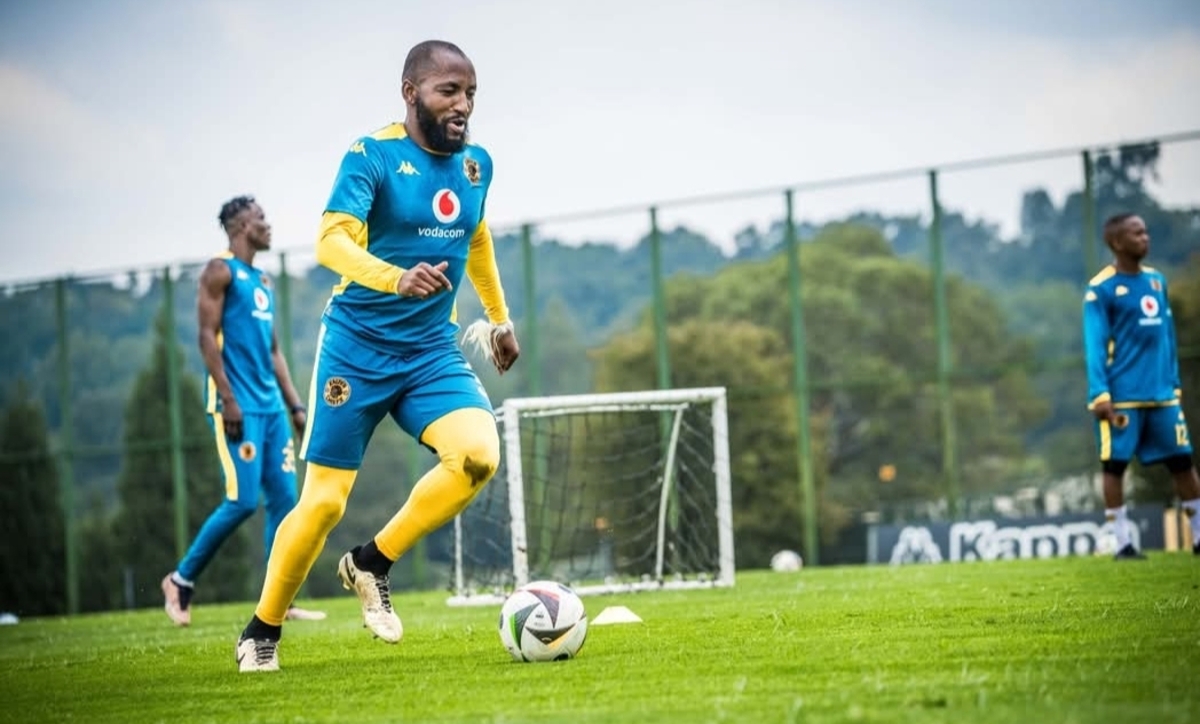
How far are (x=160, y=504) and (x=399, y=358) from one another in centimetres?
1822

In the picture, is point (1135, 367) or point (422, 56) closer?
point (422, 56)

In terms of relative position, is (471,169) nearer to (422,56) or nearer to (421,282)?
(422,56)

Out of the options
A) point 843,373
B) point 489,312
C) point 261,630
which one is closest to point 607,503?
point 489,312

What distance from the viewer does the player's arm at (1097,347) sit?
1231 cm

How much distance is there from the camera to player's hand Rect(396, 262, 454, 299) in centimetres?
632

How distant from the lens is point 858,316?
3538 centimetres

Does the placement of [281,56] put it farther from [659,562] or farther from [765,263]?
[659,562]

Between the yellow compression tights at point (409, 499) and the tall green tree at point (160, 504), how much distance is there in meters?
17.3

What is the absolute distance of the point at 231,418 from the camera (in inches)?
426

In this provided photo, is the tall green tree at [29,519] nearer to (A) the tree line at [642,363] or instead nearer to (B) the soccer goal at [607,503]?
(A) the tree line at [642,363]

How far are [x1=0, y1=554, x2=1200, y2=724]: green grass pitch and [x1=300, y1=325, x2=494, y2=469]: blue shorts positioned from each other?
0.99m

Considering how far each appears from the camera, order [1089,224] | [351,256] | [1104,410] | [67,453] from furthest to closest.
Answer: [67,453]
[1089,224]
[1104,410]
[351,256]

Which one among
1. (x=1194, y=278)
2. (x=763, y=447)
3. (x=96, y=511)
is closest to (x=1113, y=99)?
(x=1194, y=278)

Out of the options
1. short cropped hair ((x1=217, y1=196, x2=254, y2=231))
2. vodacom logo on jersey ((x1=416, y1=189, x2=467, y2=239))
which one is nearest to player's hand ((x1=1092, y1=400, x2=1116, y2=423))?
short cropped hair ((x1=217, y1=196, x2=254, y2=231))
